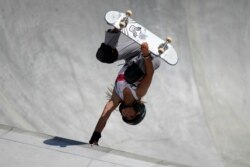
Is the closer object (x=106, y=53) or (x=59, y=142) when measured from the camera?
(x=59, y=142)

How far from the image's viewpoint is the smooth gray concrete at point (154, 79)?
25.3ft

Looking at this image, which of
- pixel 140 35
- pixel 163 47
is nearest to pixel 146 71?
pixel 163 47

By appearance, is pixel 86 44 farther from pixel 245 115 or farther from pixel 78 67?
pixel 245 115

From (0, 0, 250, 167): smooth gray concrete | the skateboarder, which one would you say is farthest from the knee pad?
(0, 0, 250, 167): smooth gray concrete

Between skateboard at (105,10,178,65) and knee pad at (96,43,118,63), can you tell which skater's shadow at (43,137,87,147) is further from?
skateboard at (105,10,178,65)

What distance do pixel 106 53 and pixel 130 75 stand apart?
488 mm

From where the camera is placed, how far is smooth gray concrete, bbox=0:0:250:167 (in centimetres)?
773

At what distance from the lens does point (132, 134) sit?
26.0 ft

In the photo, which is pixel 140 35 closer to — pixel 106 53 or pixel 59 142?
pixel 106 53

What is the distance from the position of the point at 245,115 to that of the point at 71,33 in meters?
3.22

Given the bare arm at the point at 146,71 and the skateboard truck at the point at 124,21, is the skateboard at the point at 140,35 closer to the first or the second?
the skateboard truck at the point at 124,21

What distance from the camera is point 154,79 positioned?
28.8 feet

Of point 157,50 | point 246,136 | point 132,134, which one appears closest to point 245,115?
point 246,136

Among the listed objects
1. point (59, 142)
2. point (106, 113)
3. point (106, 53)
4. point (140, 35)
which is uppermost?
point (140, 35)
